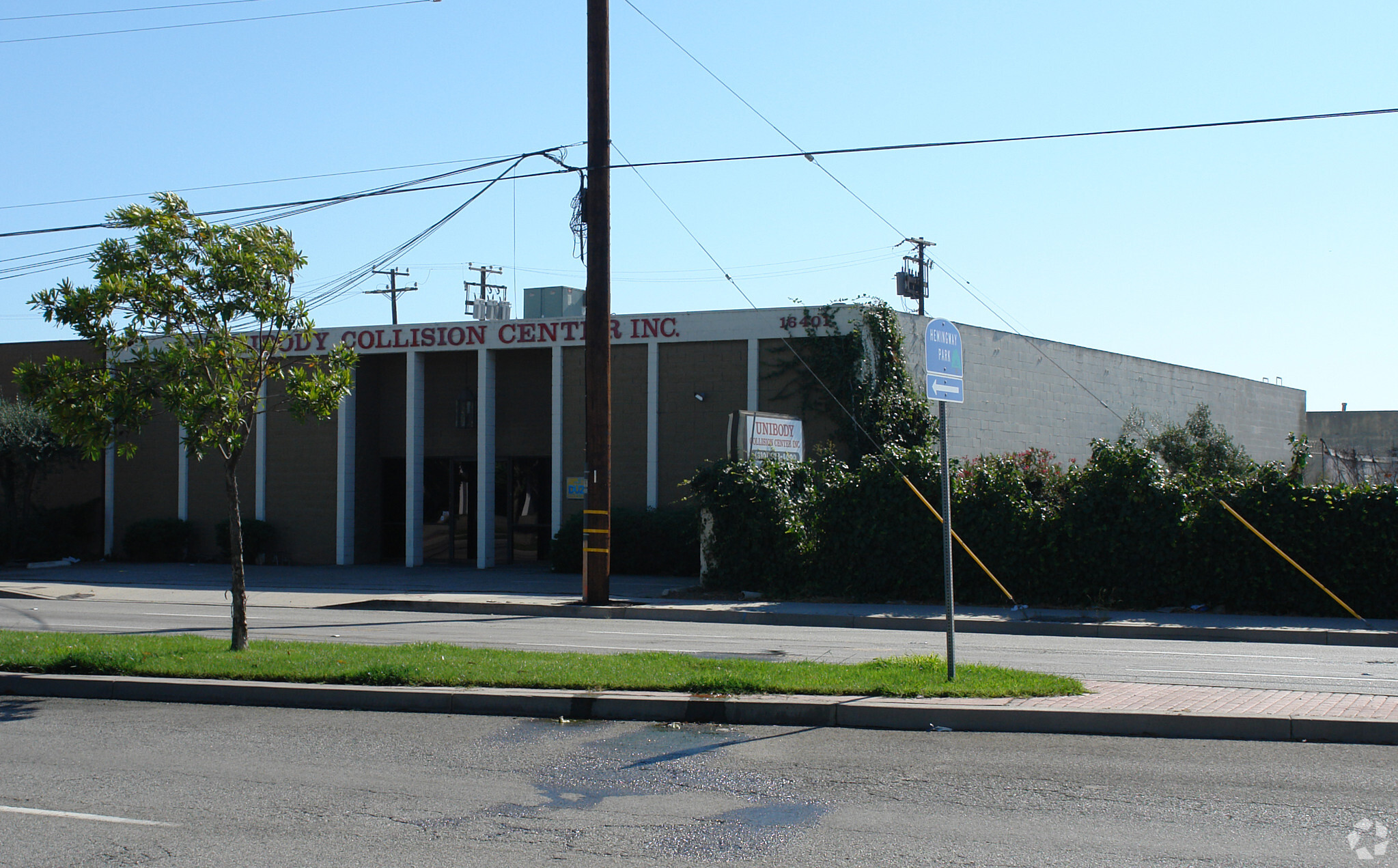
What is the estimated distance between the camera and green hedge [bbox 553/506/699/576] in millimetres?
25203

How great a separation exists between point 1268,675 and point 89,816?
9.98 meters

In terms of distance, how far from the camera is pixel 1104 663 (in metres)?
12.2

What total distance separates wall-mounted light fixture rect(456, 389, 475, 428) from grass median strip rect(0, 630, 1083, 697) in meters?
17.5

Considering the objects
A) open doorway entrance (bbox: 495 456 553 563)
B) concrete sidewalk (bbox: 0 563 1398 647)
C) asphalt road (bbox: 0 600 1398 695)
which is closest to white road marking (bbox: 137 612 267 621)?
asphalt road (bbox: 0 600 1398 695)

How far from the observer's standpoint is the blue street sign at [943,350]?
379 inches

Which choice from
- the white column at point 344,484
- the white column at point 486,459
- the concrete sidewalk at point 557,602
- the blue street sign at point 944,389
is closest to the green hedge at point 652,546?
the concrete sidewalk at point 557,602

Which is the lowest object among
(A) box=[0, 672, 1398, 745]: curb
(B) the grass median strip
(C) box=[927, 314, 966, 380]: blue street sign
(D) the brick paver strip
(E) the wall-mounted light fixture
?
(A) box=[0, 672, 1398, 745]: curb

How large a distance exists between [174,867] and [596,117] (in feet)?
51.4

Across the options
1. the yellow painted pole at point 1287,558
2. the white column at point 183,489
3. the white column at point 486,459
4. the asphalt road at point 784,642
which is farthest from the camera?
the white column at point 183,489

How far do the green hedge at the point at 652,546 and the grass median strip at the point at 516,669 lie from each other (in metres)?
13.0

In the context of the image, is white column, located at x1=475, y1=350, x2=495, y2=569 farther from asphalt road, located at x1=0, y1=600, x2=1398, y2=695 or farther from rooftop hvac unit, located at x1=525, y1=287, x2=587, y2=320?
asphalt road, located at x1=0, y1=600, x2=1398, y2=695

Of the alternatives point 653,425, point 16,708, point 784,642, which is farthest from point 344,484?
point 16,708

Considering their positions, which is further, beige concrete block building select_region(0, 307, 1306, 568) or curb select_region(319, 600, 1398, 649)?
beige concrete block building select_region(0, 307, 1306, 568)

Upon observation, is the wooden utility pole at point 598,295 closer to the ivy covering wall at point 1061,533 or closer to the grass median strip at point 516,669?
the ivy covering wall at point 1061,533
